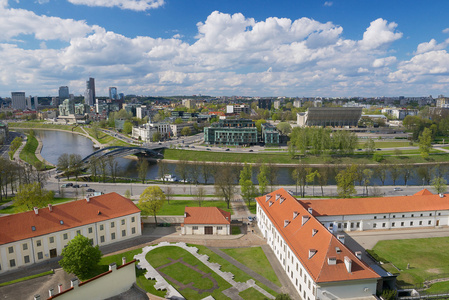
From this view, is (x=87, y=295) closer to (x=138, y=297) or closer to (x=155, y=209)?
(x=138, y=297)

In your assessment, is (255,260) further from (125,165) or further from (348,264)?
(125,165)

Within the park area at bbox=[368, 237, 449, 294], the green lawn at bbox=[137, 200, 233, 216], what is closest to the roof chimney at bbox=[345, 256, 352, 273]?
the park area at bbox=[368, 237, 449, 294]

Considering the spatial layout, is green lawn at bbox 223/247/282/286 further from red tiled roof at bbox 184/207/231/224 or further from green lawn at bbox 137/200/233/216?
green lawn at bbox 137/200/233/216

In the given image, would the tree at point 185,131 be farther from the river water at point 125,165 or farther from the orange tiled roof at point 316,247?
the orange tiled roof at point 316,247

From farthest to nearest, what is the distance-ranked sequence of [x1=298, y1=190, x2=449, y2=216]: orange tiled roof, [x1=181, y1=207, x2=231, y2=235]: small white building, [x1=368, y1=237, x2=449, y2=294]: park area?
[x1=298, y1=190, x2=449, y2=216]: orange tiled roof < [x1=181, y1=207, x2=231, y2=235]: small white building < [x1=368, y1=237, x2=449, y2=294]: park area

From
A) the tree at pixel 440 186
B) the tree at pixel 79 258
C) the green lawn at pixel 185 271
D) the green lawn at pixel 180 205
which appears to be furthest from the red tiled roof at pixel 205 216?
the tree at pixel 440 186

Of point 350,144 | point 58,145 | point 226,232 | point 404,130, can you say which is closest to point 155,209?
point 226,232

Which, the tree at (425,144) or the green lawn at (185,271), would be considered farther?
the tree at (425,144)
